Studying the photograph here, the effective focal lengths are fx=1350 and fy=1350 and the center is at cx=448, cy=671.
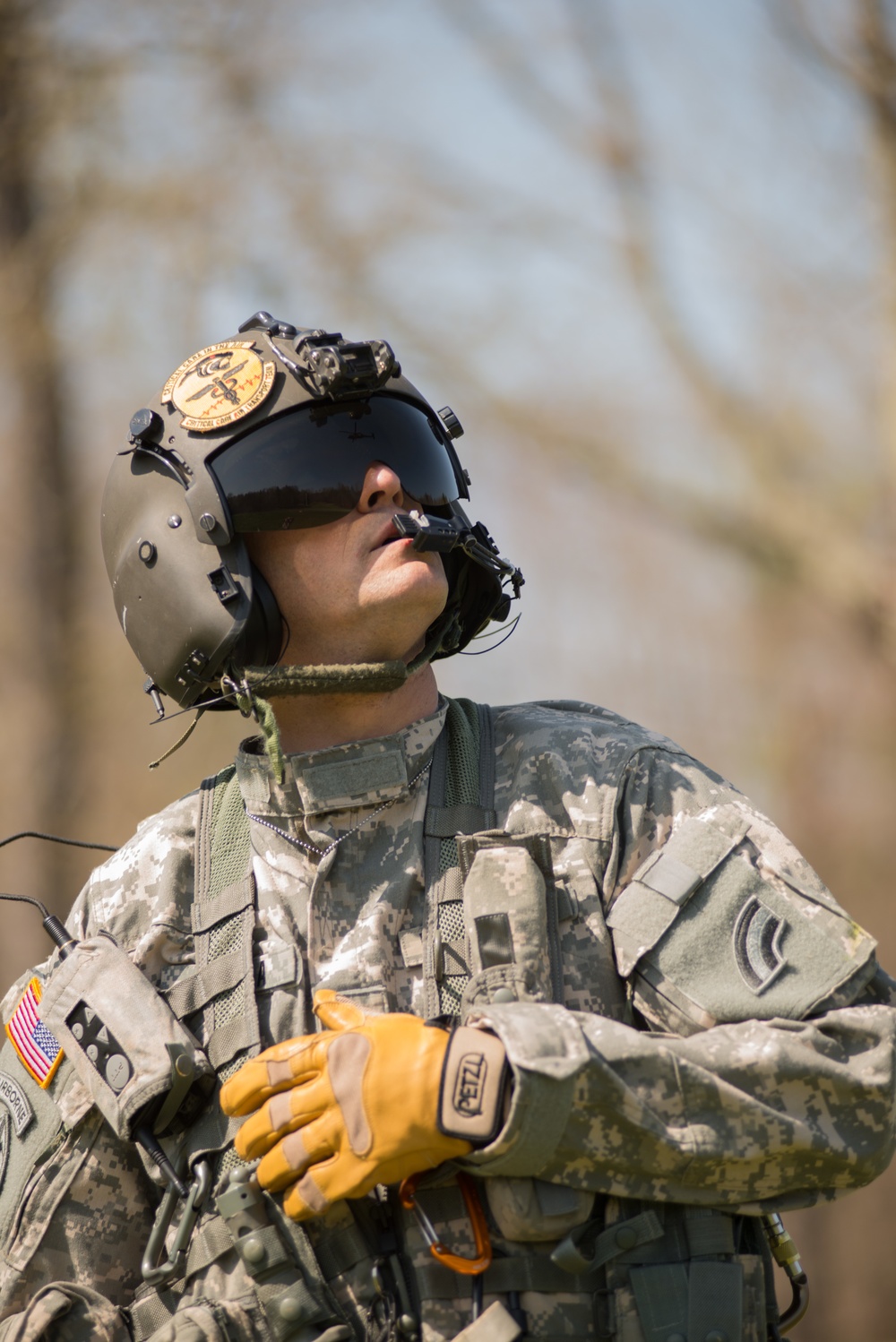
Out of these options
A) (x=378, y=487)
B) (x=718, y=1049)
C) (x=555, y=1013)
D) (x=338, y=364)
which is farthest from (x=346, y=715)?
(x=718, y=1049)

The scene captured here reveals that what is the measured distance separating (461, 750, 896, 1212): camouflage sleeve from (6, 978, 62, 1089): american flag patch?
1071 mm

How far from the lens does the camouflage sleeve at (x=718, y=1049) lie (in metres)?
2.24

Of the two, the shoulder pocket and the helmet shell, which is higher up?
the helmet shell

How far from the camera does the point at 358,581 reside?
2.82m

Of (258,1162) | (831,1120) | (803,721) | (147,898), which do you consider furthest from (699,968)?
(803,721)

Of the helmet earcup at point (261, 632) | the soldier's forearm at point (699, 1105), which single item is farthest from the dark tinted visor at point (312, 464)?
the soldier's forearm at point (699, 1105)

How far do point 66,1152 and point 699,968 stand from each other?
1344mm

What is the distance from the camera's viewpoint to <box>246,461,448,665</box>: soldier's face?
280cm

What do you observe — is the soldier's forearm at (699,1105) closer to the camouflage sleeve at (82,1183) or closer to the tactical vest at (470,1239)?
the tactical vest at (470,1239)

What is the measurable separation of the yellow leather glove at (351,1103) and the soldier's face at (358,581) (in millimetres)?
779

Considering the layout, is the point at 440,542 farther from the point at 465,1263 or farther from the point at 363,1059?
the point at 465,1263

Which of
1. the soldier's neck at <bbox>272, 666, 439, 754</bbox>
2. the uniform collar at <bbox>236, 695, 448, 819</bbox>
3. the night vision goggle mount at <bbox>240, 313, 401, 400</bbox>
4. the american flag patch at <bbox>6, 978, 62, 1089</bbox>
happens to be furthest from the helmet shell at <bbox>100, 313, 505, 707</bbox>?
the american flag patch at <bbox>6, 978, 62, 1089</bbox>

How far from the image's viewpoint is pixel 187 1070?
2.60 m

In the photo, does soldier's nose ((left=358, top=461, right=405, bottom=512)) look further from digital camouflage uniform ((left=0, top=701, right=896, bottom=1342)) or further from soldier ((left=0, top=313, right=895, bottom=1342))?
digital camouflage uniform ((left=0, top=701, right=896, bottom=1342))
